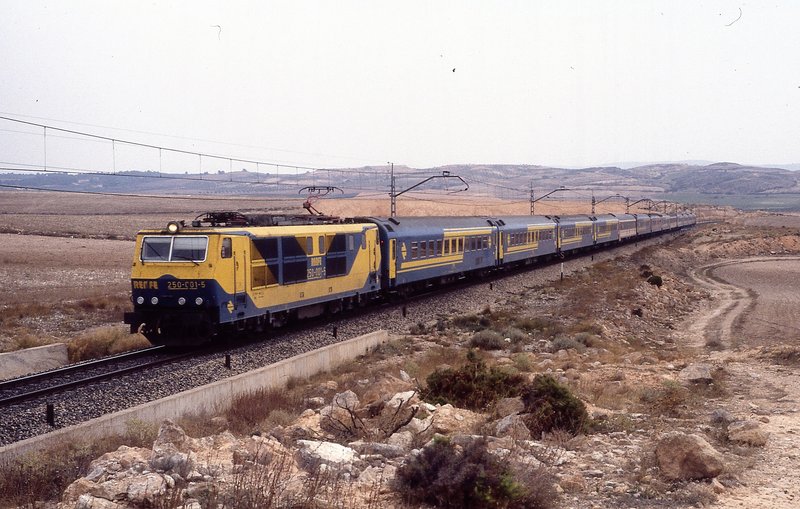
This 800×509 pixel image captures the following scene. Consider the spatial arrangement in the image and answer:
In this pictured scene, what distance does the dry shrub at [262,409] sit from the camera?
1360 cm

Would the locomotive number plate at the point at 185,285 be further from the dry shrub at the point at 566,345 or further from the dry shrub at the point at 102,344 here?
the dry shrub at the point at 566,345

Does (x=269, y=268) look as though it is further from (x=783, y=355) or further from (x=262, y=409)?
(x=783, y=355)

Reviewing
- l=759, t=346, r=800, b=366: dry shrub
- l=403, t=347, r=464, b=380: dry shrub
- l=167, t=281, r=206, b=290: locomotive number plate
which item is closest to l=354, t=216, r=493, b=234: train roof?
l=403, t=347, r=464, b=380: dry shrub

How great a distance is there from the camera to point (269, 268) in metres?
21.8

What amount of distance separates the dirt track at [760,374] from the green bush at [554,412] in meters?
2.62

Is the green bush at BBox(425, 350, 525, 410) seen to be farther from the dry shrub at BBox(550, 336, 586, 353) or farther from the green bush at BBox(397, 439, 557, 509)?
→ the dry shrub at BBox(550, 336, 586, 353)

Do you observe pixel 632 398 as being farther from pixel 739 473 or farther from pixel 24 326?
pixel 24 326

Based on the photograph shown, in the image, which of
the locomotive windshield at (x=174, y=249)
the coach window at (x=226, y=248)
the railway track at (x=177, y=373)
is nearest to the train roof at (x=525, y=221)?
the railway track at (x=177, y=373)

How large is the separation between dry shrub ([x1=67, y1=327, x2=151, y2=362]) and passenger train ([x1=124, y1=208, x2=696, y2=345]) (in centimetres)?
193

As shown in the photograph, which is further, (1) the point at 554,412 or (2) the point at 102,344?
(2) the point at 102,344

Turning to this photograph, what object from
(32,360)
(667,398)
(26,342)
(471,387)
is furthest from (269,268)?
(667,398)

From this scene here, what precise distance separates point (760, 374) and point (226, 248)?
1328 centimetres

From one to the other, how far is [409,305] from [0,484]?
22.3 meters

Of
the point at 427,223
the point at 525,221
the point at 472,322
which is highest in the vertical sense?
the point at 427,223
